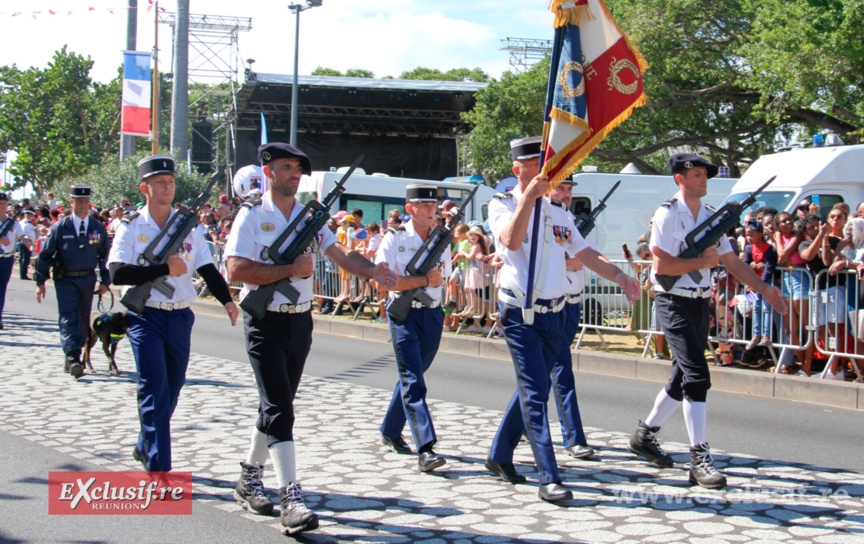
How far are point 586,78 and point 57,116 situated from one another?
5502 cm

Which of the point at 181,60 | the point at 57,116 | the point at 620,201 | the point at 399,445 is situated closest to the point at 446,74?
the point at 57,116

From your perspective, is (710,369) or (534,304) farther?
(710,369)

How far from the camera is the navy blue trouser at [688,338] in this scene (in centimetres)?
549

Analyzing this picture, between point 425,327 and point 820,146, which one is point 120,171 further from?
point 425,327

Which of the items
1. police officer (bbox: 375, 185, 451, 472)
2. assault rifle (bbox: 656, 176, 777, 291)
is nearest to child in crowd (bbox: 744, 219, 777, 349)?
assault rifle (bbox: 656, 176, 777, 291)

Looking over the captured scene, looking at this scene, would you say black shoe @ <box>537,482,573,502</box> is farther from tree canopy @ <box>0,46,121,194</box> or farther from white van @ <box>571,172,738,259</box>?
tree canopy @ <box>0,46,121,194</box>

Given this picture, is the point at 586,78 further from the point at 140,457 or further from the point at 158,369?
the point at 140,457

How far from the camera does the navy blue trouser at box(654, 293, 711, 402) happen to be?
5492 millimetres

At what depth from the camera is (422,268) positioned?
6.20 meters

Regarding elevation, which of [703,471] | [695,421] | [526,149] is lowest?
[703,471]

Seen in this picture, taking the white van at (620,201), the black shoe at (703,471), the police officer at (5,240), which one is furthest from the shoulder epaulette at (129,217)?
the white van at (620,201)

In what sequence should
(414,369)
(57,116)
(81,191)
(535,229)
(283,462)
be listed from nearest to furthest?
(283,462)
(535,229)
(414,369)
(81,191)
(57,116)

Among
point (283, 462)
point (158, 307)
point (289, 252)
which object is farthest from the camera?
point (158, 307)

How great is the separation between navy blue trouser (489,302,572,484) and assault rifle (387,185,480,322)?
3.42 ft
